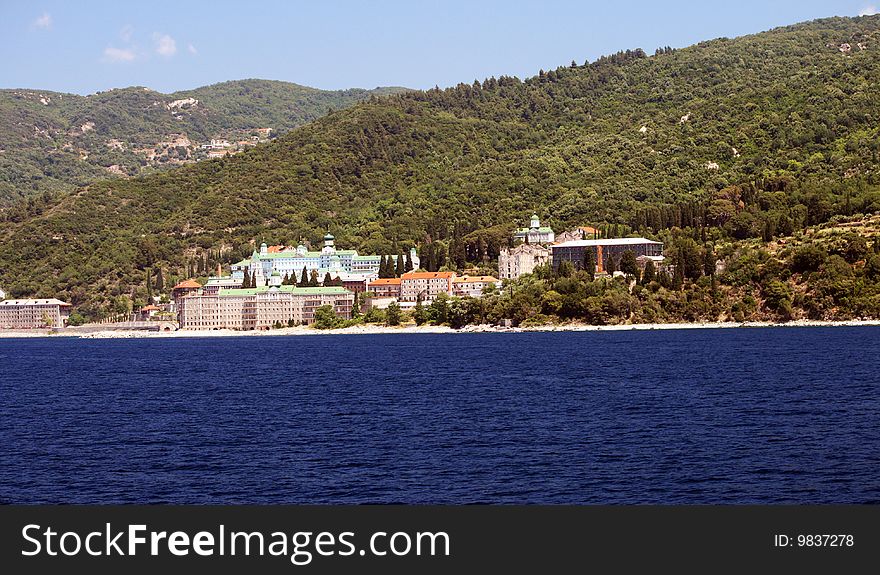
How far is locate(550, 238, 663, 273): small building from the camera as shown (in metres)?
162

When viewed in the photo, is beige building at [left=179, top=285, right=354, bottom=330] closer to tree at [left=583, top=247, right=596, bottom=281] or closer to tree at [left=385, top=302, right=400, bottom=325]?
tree at [left=385, top=302, right=400, bottom=325]

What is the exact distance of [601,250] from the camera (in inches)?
6516

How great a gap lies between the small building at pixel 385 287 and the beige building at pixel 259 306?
3.46 meters

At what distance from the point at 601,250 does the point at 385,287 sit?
30.9 meters

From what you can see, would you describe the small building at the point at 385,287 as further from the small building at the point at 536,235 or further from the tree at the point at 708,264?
the tree at the point at 708,264

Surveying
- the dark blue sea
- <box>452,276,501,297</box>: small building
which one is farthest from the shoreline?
the dark blue sea

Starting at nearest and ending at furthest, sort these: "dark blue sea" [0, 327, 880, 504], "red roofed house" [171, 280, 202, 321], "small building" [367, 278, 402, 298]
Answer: "dark blue sea" [0, 327, 880, 504]
"small building" [367, 278, 402, 298]
"red roofed house" [171, 280, 202, 321]

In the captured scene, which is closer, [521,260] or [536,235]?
[521,260]

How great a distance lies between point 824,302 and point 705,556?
4402 inches

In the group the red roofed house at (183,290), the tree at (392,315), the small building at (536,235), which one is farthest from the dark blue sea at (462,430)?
the red roofed house at (183,290)

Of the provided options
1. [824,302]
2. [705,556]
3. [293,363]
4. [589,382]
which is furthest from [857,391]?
[824,302]

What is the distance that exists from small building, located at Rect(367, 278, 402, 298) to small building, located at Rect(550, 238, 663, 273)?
21.9 m

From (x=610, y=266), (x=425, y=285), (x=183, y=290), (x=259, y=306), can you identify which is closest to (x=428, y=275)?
(x=425, y=285)

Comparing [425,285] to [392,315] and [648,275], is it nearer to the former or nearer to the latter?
[392,315]
